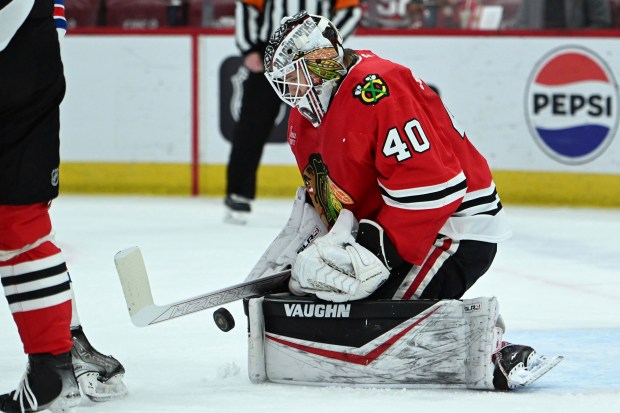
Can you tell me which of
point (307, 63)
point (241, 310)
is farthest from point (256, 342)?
point (241, 310)

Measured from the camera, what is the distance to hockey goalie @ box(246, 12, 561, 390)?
7.83 ft

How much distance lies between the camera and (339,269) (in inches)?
94.6

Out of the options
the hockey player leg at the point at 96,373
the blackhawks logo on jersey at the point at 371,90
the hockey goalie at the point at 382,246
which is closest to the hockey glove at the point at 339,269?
the hockey goalie at the point at 382,246

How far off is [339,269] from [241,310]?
0.97 metres

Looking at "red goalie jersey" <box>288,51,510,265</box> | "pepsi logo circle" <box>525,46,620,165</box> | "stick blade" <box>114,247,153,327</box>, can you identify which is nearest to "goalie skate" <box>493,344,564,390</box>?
"red goalie jersey" <box>288,51,510,265</box>

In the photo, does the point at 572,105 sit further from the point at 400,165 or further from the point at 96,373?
the point at 96,373

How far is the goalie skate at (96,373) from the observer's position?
93.1 inches

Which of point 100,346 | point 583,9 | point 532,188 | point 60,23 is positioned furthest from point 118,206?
point 60,23

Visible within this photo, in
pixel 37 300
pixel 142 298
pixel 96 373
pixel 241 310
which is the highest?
pixel 37 300

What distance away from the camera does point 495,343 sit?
2.41 metres

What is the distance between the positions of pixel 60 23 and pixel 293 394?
33.4 inches

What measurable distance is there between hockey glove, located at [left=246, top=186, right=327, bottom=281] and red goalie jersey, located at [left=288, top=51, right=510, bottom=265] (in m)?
0.08

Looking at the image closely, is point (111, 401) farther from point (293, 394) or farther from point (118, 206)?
point (118, 206)

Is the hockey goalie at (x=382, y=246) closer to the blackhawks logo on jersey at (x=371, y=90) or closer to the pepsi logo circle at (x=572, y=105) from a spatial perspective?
the blackhawks logo on jersey at (x=371, y=90)
